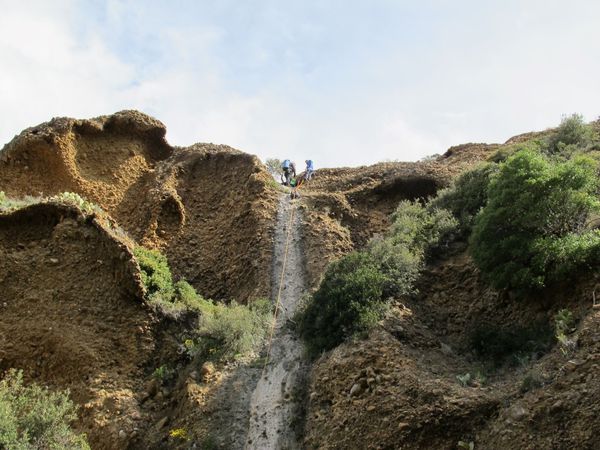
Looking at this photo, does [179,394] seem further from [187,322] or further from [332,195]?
[332,195]

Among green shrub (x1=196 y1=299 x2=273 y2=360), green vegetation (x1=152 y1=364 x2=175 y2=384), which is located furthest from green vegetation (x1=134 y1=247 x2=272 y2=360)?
green vegetation (x1=152 y1=364 x2=175 y2=384)

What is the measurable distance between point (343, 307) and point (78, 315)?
21.3ft

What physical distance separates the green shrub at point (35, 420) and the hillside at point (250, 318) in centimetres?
81

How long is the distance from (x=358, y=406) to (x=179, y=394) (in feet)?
14.3

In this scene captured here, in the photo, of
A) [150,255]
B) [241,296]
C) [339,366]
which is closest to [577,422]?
[339,366]

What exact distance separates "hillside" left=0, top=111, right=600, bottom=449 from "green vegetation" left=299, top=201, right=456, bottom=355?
33 cm

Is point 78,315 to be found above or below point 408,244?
below

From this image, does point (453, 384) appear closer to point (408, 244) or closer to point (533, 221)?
point (533, 221)

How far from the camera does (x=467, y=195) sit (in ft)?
60.6

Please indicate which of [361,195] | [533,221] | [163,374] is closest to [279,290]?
[163,374]

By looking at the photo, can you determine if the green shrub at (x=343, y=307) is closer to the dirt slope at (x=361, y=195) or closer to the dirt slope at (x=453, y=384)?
the dirt slope at (x=453, y=384)

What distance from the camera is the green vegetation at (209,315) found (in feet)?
48.0

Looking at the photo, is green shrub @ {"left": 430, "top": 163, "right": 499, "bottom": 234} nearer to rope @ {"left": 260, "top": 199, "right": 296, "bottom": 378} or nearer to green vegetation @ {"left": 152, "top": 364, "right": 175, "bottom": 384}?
rope @ {"left": 260, "top": 199, "right": 296, "bottom": 378}

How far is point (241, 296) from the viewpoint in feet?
59.7
